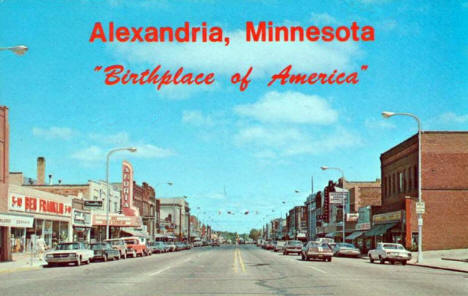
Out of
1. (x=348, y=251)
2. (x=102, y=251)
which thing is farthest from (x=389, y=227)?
(x=102, y=251)

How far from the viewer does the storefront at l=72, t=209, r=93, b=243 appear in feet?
188

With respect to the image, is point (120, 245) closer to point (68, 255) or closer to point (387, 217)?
point (68, 255)

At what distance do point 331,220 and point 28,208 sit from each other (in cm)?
6032

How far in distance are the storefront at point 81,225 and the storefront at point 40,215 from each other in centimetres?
162

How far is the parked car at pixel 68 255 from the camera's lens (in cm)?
3447

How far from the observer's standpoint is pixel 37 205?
46.3 metres

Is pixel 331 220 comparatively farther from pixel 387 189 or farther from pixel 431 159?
pixel 431 159

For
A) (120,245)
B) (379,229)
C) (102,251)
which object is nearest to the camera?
(102,251)

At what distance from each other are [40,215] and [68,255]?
13.6m

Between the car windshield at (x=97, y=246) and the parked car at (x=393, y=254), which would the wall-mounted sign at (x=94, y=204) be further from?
the parked car at (x=393, y=254)

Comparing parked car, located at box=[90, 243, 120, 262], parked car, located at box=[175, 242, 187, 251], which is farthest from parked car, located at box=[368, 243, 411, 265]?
parked car, located at box=[175, 242, 187, 251]

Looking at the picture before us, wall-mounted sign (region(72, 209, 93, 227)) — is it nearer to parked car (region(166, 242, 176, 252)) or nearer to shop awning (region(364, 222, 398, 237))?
parked car (region(166, 242, 176, 252))

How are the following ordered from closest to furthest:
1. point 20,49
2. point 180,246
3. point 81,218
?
point 20,49
point 81,218
point 180,246

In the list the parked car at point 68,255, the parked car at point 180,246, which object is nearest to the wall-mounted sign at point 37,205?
the parked car at point 68,255
